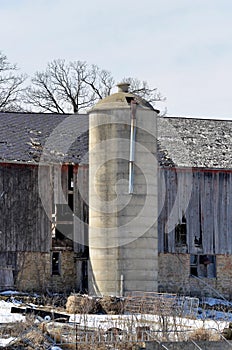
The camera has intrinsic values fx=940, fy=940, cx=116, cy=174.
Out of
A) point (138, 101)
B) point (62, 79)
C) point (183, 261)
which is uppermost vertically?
point (62, 79)

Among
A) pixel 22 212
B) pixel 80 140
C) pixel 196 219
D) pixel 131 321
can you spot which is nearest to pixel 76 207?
pixel 22 212

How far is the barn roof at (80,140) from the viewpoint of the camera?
113 feet

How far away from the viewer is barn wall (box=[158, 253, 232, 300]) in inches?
1366

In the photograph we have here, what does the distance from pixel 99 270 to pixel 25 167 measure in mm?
5407

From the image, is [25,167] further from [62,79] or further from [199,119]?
[62,79]

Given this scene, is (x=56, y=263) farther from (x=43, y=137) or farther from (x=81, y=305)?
(x=81, y=305)

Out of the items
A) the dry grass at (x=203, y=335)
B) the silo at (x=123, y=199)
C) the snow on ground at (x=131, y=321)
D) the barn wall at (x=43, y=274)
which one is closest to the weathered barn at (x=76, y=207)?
the barn wall at (x=43, y=274)

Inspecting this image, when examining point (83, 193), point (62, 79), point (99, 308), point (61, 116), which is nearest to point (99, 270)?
point (99, 308)

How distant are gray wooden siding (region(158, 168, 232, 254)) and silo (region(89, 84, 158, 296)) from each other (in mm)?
4712

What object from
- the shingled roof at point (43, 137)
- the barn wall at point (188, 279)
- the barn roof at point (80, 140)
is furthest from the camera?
the barn wall at point (188, 279)

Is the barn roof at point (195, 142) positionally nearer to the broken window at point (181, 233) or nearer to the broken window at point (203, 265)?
the broken window at point (181, 233)

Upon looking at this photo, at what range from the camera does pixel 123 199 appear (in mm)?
30156

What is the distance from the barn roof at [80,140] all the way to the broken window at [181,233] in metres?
2.29

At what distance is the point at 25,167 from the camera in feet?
111
